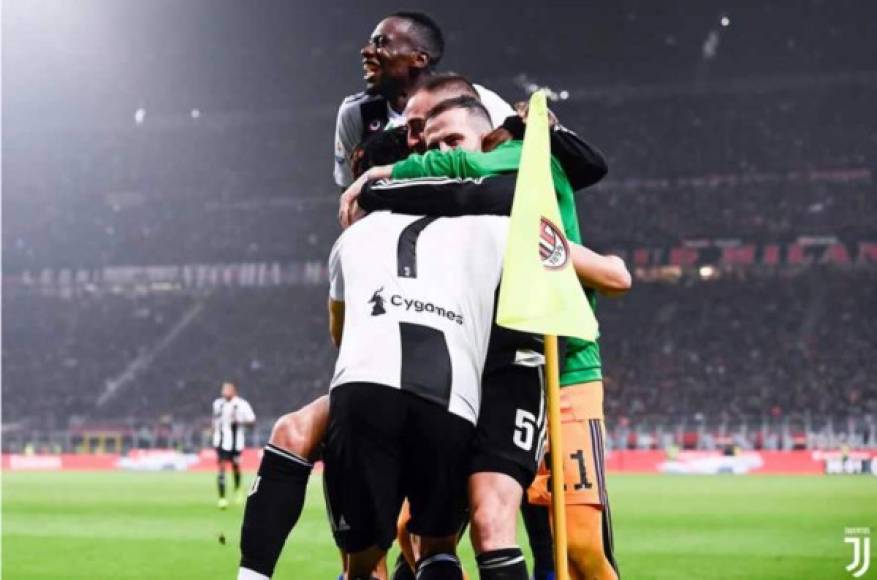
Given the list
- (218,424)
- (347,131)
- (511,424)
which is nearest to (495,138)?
(511,424)

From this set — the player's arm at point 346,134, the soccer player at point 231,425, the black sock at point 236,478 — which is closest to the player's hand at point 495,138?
the player's arm at point 346,134

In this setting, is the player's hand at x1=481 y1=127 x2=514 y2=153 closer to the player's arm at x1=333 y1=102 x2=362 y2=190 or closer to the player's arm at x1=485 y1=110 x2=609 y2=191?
the player's arm at x1=485 y1=110 x2=609 y2=191

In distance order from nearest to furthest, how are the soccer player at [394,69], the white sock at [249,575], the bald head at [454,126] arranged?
1. the white sock at [249,575]
2. the bald head at [454,126]
3. the soccer player at [394,69]

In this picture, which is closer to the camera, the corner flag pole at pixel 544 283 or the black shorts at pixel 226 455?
the corner flag pole at pixel 544 283

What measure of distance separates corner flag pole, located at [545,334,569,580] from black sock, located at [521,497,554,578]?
1.79 meters

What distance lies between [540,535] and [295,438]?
1.95 metres

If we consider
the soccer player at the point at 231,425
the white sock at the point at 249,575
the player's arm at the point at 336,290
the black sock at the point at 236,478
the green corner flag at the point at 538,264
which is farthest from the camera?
the soccer player at the point at 231,425

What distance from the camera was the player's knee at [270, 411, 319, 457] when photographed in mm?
3316

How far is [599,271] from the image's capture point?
3551mm

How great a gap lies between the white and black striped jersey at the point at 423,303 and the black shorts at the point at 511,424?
10 cm

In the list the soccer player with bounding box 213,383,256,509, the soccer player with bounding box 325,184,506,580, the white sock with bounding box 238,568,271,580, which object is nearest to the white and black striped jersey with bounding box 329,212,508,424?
the soccer player with bounding box 325,184,506,580

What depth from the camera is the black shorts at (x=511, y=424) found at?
3.16 metres

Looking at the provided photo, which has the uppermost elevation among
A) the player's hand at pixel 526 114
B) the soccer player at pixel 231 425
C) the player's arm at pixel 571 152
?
the player's hand at pixel 526 114

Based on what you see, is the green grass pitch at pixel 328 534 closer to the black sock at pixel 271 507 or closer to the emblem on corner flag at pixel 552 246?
the black sock at pixel 271 507
